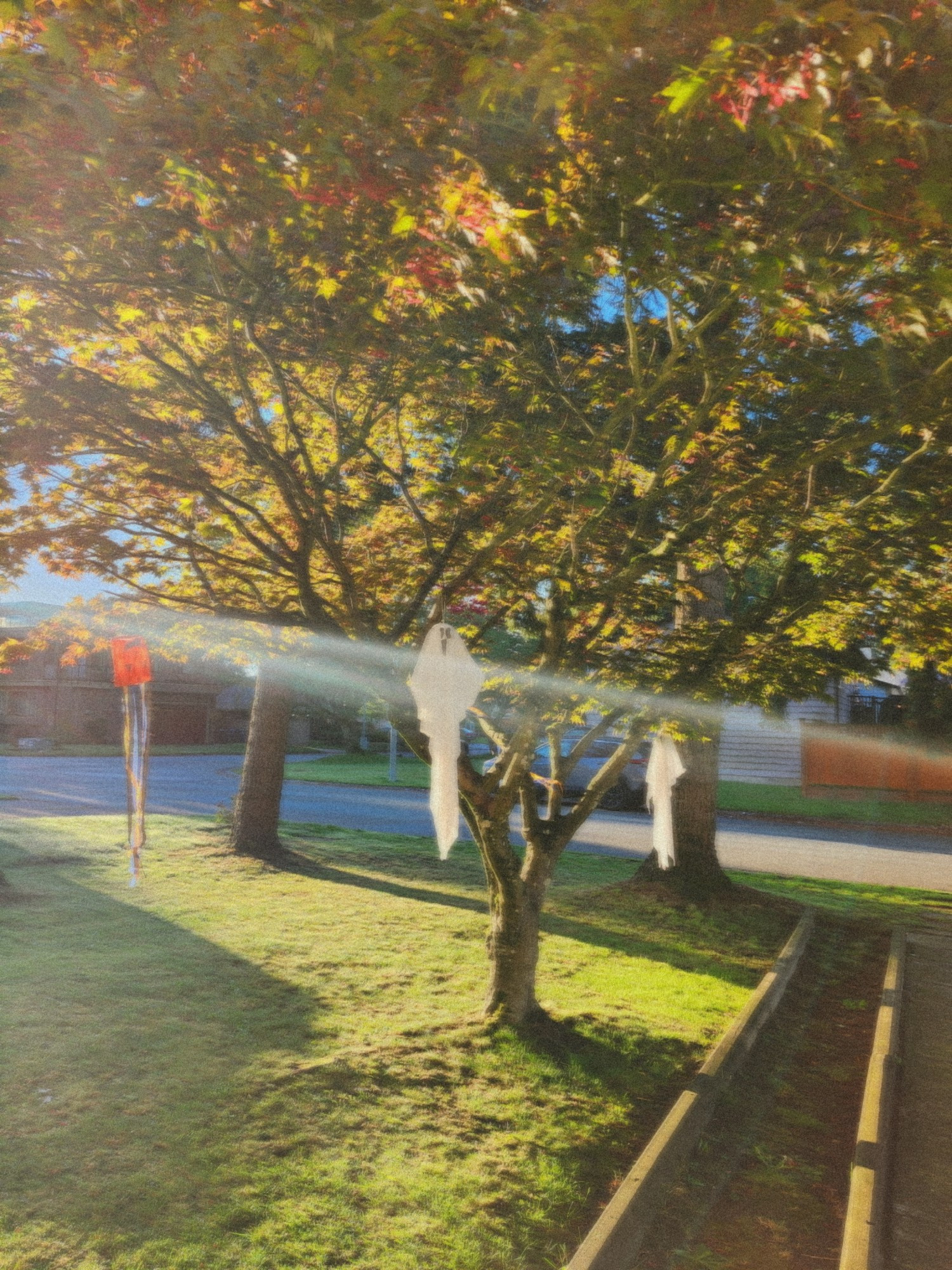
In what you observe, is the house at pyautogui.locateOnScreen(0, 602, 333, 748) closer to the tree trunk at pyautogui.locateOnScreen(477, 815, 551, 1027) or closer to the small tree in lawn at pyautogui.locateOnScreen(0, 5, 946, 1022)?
the small tree in lawn at pyautogui.locateOnScreen(0, 5, 946, 1022)

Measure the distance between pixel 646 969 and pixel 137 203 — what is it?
6.74 m

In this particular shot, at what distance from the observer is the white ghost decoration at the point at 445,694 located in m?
4.87

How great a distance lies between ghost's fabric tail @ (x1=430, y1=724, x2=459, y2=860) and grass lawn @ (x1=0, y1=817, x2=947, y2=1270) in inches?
55.0

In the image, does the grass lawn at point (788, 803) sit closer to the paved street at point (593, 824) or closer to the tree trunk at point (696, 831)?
the paved street at point (593, 824)

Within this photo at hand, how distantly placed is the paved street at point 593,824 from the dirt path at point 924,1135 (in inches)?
281

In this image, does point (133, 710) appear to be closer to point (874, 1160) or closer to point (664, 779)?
point (664, 779)

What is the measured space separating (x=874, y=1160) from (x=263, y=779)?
9227mm

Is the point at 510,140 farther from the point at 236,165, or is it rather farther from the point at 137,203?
the point at 137,203

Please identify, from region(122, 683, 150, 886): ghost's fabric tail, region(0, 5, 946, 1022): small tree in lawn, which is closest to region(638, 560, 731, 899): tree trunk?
region(0, 5, 946, 1022): small tree in lawn

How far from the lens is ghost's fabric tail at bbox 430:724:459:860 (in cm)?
484

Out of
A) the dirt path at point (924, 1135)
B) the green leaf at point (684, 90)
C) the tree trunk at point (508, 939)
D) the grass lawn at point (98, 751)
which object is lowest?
the grass lawn at point (98, 751)

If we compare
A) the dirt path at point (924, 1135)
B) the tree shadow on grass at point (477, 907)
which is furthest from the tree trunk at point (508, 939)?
the tree shadow on grass at point (477, 907)

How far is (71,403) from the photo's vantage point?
20.1 feet

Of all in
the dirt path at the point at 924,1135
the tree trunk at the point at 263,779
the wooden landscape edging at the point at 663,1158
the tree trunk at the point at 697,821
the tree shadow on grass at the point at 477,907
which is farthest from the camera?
the tree trunk at the point at 263,779
